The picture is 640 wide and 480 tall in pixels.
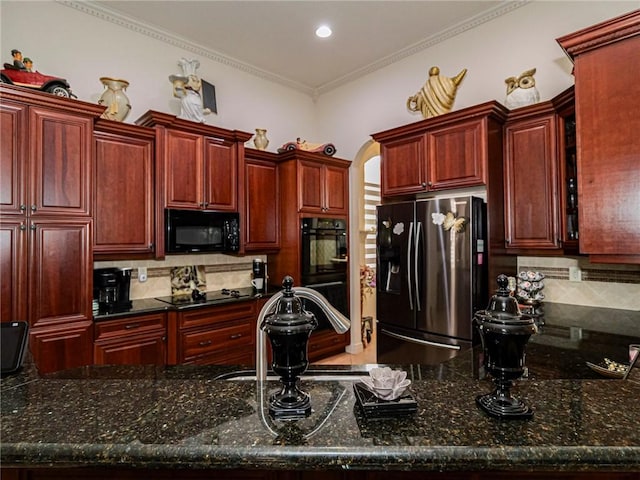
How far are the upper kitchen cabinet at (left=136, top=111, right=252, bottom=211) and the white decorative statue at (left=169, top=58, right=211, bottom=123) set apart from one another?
0.16 meters

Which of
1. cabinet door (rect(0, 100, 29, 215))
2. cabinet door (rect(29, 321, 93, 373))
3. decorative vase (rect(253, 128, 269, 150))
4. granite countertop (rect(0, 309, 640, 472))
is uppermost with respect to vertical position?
decorative vase (rect(253, 128, 269, 150))

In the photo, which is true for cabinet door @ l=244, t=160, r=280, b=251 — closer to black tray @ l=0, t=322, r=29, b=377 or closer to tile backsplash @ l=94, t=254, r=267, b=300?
tile backsplash @ l=94, t=254, r=267, b=300

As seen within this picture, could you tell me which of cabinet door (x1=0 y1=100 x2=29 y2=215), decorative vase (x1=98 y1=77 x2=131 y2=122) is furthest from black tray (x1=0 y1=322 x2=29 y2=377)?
decorative vase (x1=98 y1=77 x2=131 y2=122)

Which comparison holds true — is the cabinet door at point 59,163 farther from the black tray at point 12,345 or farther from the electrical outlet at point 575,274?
the electrical outlet at point 575,274

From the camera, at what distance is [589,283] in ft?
8.70

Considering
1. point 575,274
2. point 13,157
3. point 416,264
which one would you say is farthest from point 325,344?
point 13,157

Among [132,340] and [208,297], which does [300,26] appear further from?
[132,340]

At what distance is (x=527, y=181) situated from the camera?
2764 millimetres

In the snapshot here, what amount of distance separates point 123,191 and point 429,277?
2.64 m

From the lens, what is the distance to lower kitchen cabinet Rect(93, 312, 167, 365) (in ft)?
8.36

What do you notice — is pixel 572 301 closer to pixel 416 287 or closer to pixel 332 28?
pixel 416 287

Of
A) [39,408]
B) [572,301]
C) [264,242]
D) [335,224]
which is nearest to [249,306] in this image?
[264,242]

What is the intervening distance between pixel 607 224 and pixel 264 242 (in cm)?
293

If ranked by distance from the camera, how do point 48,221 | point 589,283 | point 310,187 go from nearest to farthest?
point 48,221 → point 589,283 → point 310,187
